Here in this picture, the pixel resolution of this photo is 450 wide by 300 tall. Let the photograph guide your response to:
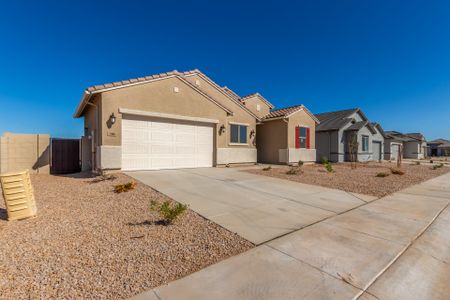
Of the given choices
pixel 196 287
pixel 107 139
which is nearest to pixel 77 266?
pixel 196 287

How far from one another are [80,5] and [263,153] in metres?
15.5

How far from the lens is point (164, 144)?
1151cm

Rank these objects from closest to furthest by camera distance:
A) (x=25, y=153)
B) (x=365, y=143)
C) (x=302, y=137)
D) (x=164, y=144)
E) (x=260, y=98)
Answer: (x=25, y=153)
(x=164, y=144)
(x=302, y=137)
(x=260, y=98)
(x=365, y=143)

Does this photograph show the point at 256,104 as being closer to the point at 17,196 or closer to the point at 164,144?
the point at 164,144

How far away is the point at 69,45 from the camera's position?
1378 cm

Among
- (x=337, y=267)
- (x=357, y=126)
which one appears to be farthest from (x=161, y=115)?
(x=357, y=126)

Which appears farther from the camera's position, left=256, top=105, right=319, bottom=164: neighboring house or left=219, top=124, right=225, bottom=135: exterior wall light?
left=256, top=105, right=319, bottom=164: neighboring house

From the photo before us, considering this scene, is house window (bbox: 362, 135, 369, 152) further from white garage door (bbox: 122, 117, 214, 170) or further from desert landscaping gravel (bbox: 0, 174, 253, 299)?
desert landscaping gravel (bbox: 0, 174, 253, 299)

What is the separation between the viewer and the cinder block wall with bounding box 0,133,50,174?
10031 millimetres

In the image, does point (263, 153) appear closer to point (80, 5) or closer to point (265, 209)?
point (265, 209)

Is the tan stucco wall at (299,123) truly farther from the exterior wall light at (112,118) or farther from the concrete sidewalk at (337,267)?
the concrete sidewalk at (337,267)

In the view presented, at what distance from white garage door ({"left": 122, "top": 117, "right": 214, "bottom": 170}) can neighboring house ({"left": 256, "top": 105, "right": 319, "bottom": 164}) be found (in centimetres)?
606

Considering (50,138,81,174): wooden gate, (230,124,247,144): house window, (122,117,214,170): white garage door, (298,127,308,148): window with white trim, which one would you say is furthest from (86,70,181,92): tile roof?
(298,127,308,148): window with white trim

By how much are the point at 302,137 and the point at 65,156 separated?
16678 millimetres
